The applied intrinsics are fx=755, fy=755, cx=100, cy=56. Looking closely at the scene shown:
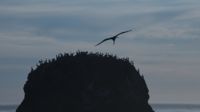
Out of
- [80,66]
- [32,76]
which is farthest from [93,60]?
[32,76]

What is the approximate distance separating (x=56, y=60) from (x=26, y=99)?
2.03 m

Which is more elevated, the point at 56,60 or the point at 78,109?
the point at 56,60

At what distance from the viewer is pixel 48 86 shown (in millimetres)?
28219

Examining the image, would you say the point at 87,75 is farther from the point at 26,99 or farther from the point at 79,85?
the point at 26,99

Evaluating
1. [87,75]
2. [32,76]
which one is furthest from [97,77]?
[32,76]

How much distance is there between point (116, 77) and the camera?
92.4 feet

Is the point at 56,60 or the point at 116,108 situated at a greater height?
the point at 56,60

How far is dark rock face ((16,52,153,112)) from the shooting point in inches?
1088

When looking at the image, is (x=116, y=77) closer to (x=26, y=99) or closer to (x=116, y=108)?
(x=116, y=108)

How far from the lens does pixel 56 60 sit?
28.2 m

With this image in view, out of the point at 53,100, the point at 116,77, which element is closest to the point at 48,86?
the point at 53,100

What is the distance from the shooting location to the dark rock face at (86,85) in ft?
90.7

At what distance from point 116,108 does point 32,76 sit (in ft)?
11.1

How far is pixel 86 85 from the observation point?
2764 centimetres
